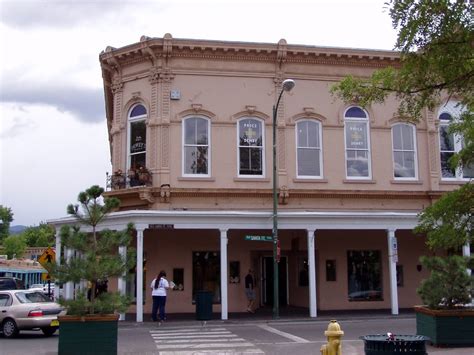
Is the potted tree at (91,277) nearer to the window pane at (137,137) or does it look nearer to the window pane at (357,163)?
the window pane at (137,137)

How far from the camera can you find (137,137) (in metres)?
24.0

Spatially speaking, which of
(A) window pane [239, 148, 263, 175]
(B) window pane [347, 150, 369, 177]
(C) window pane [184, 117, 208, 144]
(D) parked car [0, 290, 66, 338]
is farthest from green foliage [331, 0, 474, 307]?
(B) window pane [347, 150, 369, 177]

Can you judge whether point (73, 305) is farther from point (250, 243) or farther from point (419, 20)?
point (250, 243)

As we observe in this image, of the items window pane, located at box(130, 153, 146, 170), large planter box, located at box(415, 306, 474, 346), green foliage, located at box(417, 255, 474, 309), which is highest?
window pane, located at box(130, 153, 146, 170)

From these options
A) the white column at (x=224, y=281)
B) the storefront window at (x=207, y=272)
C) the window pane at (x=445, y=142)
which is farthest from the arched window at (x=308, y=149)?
the window pane at (x=445, y=142)

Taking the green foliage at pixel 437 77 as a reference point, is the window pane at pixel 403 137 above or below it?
above

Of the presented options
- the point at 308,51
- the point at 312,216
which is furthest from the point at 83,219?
the point at 308,51

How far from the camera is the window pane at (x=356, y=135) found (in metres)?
24.5

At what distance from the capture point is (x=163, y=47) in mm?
23203

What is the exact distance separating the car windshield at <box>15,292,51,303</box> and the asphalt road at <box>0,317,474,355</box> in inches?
40.3

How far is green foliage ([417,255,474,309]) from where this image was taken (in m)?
14.2

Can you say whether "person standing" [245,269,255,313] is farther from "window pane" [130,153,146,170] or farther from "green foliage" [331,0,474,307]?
"green foliage" [331,0,474,307]

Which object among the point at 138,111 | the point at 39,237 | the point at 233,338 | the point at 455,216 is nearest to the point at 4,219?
the point at 39,237

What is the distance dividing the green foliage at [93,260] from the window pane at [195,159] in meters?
9.68
